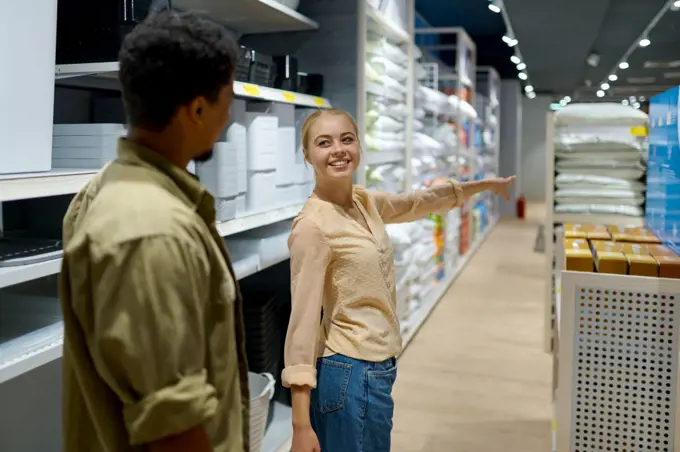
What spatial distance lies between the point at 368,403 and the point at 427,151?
461 cm

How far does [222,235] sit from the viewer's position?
2.74m

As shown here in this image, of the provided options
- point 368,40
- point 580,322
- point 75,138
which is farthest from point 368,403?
point 368,40

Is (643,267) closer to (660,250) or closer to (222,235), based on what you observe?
(660,250)

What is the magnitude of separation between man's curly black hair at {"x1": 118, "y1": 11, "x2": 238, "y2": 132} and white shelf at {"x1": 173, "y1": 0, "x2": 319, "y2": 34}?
6.24ft

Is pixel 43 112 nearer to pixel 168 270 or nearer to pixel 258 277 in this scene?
pixel 168 270

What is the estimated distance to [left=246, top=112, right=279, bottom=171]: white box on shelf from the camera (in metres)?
2.88

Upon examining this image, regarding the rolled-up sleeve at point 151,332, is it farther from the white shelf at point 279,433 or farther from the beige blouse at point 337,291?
the white shelf at point 279,433

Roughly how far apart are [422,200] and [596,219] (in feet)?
5.50

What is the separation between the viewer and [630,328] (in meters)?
2.51

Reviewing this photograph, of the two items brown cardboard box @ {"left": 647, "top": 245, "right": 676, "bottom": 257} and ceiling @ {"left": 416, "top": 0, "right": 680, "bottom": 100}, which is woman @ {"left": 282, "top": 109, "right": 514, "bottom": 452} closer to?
brown cardboard box @ {"left": 647, "top": 245, "right": 676, "bottom": 257}

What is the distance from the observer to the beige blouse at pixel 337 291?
5.90 ft

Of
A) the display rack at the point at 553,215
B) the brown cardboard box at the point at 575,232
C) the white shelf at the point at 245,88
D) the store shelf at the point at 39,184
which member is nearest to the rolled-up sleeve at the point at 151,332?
the store shelf at the point at 39,184

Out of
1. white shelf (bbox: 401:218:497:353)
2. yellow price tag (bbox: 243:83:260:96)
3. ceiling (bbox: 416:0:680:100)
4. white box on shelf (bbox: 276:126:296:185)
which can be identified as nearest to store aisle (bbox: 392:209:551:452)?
white shelf (bbox: 401:218:497:353)

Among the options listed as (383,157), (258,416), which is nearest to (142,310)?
(258,416)
